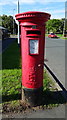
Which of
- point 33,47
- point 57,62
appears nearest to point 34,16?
point 33,47

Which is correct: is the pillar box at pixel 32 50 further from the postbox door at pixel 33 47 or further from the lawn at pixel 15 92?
the lawn at pixel 15 92

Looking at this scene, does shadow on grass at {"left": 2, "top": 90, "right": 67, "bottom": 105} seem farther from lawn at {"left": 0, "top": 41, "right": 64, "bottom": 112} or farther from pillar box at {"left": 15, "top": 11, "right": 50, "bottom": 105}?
pillar box at {"left": 15, "top": 11, "right": 50, "bottom": 105}

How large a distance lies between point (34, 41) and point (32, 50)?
7.4 inches

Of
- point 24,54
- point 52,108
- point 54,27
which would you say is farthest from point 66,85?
point 54,27

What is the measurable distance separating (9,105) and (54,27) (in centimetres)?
6212

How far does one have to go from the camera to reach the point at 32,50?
9.65ft

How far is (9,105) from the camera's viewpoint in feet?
10.4

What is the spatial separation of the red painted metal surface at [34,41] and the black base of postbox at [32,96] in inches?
3.5

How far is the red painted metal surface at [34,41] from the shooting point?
2.79m

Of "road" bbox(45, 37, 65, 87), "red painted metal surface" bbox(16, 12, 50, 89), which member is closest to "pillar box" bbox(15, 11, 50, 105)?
"red painted metal surface" bbox(16, 12, 50, 89)

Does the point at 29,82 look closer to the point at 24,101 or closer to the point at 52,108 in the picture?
the point at 24,101

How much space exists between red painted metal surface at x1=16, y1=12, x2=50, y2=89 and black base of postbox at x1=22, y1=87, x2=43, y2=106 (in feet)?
0.29

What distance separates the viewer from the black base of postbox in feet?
10.2

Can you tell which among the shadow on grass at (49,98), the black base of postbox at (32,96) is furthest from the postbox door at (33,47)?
the shadow on grass at (49,98)
